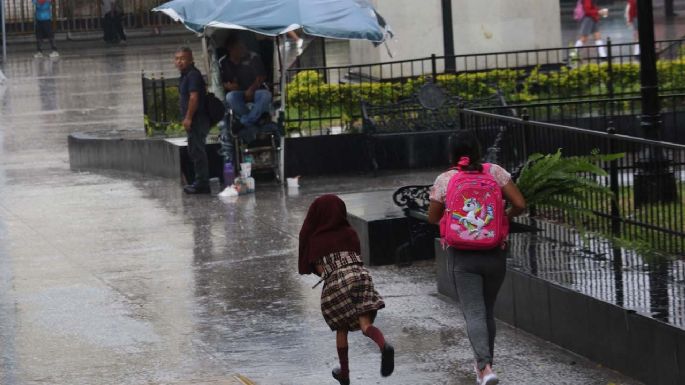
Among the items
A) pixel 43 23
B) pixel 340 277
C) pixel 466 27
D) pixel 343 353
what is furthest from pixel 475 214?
pixel 43 23

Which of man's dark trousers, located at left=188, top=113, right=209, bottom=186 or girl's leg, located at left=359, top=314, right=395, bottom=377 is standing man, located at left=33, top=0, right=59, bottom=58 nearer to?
man's dark trousers, located at left=188, top=113, right=209, bottom=186

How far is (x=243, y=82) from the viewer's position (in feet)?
53.4

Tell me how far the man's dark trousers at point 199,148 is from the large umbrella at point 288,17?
108cm

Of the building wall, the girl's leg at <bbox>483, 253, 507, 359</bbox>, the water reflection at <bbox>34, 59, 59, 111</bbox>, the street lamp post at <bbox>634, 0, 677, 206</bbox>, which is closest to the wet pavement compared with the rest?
the girl's leg at <bbox>483, 253, 507, 359</bbox>

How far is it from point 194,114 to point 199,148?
457mm

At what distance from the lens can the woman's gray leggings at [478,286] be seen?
25.7ft

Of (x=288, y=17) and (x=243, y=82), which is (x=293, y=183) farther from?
(x=288, y=17)

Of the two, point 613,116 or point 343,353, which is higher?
point 613,116

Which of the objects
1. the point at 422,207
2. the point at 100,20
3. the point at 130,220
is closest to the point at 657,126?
the point at 422,207

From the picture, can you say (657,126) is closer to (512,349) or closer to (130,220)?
(512,349)

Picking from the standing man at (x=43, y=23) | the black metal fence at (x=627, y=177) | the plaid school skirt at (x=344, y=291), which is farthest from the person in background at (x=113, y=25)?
the plaid school skirt at (x=344, y=291)

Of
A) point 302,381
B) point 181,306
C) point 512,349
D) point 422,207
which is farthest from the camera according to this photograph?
point 422,207

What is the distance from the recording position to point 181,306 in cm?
1048

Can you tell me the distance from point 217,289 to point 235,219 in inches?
128
